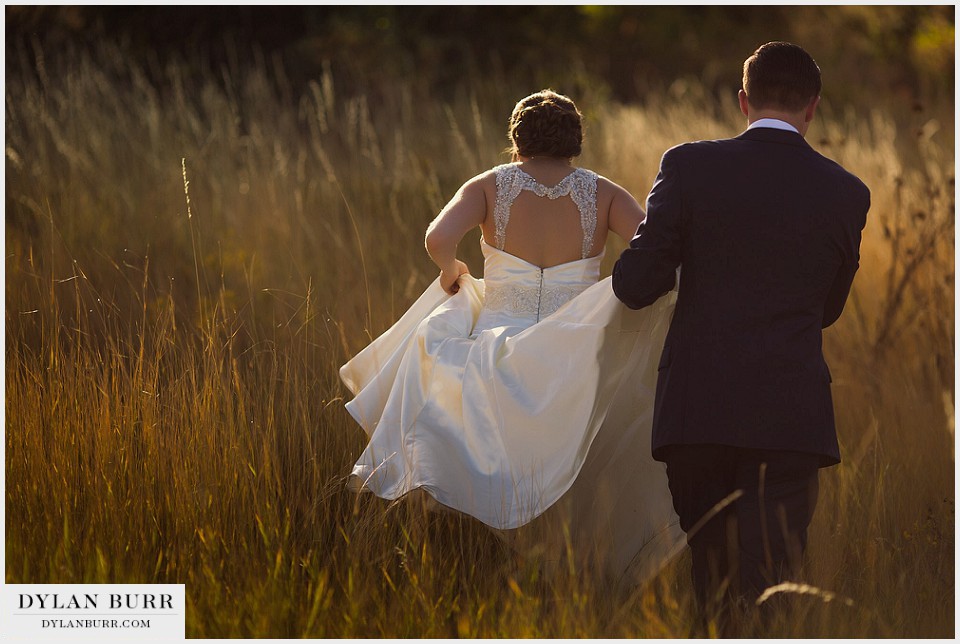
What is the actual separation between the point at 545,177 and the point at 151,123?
4.07m

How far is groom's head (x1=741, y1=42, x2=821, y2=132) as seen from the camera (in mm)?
2584

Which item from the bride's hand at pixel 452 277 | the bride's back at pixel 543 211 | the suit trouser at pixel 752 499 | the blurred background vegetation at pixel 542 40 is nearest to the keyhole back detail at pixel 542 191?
the bride's back at pixel 543 211

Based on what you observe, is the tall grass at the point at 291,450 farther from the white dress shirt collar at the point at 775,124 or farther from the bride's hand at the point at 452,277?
the white dress shirt collar at the point at 775,124

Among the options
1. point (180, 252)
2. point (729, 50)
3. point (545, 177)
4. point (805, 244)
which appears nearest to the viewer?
point (805, 244)

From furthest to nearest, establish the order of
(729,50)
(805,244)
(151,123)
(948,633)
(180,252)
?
(729,50)
(151,123)
(180,252)
(948,633)
(805,244)

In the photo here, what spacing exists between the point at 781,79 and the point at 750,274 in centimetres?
54

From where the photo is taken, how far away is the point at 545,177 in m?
3.30

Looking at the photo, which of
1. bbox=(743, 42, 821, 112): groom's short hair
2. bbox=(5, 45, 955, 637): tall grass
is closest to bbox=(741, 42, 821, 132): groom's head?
bbox=(743, 42, 821, 112): groom's short hair

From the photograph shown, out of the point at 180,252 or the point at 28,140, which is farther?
the point at 28,140

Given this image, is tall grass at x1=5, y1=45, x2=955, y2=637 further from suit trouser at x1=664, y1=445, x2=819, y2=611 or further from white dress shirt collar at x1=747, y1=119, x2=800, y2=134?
white dress shirt collar at x1=747, y1=119, x2=800, y2=134

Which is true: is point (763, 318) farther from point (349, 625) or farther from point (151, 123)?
point (151, 123)

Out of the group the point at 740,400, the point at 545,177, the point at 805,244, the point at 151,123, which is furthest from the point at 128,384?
the point at 151,123

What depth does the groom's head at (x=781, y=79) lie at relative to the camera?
2584mm

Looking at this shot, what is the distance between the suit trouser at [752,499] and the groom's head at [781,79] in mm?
936
